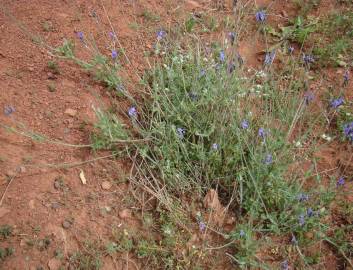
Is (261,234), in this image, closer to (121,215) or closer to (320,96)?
(121,215)

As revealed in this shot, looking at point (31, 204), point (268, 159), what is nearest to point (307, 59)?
point (268, 159)

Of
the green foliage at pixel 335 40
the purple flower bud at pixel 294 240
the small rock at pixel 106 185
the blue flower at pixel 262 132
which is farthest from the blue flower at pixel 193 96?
the green foliage at pixel 335 40

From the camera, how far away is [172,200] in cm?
228

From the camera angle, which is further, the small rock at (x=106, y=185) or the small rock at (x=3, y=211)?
the small rock at (x=106, y=185)

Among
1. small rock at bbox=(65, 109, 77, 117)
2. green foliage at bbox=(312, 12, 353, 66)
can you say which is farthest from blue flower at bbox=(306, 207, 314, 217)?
small rock at bbox=(65, 109, 77, 117)

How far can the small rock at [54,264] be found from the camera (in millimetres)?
2045

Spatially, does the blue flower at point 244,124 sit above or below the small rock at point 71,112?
above

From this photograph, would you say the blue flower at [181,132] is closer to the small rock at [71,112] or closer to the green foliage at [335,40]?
the small rock at [71,112]

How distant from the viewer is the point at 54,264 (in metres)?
2.06

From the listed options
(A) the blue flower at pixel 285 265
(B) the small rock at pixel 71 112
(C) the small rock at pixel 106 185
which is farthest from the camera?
(B) the small rock at pixel 71 112

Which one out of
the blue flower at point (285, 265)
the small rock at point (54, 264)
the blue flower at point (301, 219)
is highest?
the blue flower at point (301, 219)

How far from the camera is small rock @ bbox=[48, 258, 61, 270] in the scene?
2045 millimetres

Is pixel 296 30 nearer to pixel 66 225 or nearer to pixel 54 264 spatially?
pixel 66 225

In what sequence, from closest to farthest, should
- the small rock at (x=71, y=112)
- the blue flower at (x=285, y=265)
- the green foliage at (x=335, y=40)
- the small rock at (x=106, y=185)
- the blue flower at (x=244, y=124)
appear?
the blue flower at (x=285, y=265), the blue flower at (x=244, y=124), the small rock at (x=106, y=185), the small rock at (x=71, y=112), the green foliage at (x=335, y=40)
